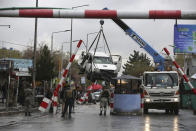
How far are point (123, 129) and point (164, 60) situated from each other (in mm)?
15188

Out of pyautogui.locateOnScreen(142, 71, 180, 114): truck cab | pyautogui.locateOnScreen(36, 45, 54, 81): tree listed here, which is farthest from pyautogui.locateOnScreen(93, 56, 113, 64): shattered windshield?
pyautogui.locateOnScreen(36, 45, 54, 81): tree

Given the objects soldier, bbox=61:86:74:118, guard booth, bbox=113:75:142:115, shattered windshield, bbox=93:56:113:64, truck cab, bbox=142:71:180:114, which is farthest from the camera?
shattered windshield, bbox=93:56:113:64

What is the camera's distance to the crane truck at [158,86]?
29719mm

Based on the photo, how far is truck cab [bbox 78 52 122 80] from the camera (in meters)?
37.2

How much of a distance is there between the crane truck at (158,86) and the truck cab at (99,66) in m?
6.33

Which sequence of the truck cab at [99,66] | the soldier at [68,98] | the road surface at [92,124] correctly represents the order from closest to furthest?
the road surface at [92,124], the soldier at [68,98], the truck cab at [99,66]

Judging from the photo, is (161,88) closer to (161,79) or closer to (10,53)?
(161,79)

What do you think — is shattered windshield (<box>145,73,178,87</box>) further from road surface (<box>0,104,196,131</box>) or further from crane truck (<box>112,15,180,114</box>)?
road surface (<box>0,104,196,131</box>)

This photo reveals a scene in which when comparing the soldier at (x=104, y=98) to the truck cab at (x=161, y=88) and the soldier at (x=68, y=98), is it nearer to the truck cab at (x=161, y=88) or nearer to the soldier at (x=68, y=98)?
the truck cab at (x=161, y=88)

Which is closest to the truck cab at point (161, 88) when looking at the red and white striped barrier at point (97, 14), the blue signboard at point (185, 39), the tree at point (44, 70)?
the blue signboard at point (185, 39)

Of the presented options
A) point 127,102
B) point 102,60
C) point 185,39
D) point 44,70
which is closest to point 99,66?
point 102,60

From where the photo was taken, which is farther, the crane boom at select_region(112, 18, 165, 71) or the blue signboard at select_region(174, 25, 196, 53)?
the blue signboard at select_region(174, 25, 196, 53)

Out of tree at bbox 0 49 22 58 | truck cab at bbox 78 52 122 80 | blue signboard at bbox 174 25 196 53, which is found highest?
tree at bbox 0 49 22 58

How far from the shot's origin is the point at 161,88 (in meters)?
29.8
